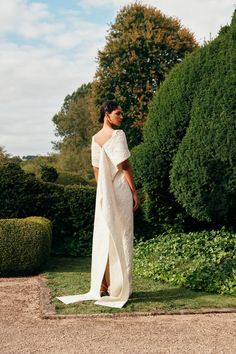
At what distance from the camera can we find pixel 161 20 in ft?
80.8

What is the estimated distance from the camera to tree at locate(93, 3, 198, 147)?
920 inches

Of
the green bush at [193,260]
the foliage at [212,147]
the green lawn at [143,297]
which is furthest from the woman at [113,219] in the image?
the foliage at [212,147]

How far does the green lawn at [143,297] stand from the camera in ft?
18.6

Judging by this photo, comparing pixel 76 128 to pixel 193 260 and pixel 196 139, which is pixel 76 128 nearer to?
pixel 196 139

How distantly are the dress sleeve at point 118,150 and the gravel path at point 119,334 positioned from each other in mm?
1786

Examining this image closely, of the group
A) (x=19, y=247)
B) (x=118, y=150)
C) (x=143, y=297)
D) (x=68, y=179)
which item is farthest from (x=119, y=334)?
(x=68, y=179)

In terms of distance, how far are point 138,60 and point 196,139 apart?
15.6m

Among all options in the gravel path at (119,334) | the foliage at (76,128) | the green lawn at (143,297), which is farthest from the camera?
the foliage at (76,128)

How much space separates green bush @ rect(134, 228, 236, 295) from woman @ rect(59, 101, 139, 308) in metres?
1.32

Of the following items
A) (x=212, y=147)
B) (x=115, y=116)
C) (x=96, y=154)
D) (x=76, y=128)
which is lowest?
(x=96, y=154)

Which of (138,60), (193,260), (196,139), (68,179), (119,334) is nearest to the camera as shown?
(119,334)

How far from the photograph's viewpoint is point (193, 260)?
807 centimetres

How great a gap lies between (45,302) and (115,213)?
4.24ft

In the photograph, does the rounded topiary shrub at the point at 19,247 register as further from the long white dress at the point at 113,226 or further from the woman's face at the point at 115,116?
the woman's face at the point at 115,116
